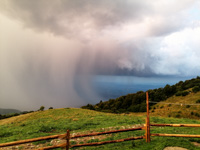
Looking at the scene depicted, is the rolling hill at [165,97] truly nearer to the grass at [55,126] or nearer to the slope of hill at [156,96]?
the slope of hill at [156,96]

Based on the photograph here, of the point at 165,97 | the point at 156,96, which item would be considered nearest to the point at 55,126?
the point at 156,96

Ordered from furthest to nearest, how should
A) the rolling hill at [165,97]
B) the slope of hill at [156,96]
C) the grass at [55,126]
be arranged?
the slope of hill at [156,96]
the rolling hill at [165,97]
the grass at [55,126]

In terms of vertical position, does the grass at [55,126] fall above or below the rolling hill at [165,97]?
below

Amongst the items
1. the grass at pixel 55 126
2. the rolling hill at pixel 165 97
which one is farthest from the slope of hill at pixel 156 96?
the grass at pixel 55 126

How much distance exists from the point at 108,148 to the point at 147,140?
2719 mm

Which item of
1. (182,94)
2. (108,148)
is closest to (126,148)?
(108,148)

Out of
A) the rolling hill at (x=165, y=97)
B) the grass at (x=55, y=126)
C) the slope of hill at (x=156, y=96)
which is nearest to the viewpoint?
the grass at (x=55, y=126)

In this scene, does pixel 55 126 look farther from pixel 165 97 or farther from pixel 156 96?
pixel 165 97

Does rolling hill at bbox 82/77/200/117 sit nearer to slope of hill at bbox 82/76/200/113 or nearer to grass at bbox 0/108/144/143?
slope of hill at bbox 82/76/200/113

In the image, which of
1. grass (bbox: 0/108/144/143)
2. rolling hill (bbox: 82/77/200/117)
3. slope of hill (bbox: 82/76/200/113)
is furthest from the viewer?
slope of hill (bbox: 82/76/200/113)

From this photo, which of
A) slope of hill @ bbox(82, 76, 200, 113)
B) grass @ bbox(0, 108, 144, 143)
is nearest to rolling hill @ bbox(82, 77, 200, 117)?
slope of hill @ bbox(82, 76, 200, 113)

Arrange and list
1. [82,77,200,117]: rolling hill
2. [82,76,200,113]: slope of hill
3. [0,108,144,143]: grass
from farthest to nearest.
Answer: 1. [82,76,200,113]: slope of hill
2. [82,77,200,117]: rolling hill
3. [0,108,144,143]: grass

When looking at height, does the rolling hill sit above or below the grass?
above

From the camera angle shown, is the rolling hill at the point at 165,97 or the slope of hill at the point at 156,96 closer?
the rolling hill at the point at 165,97
